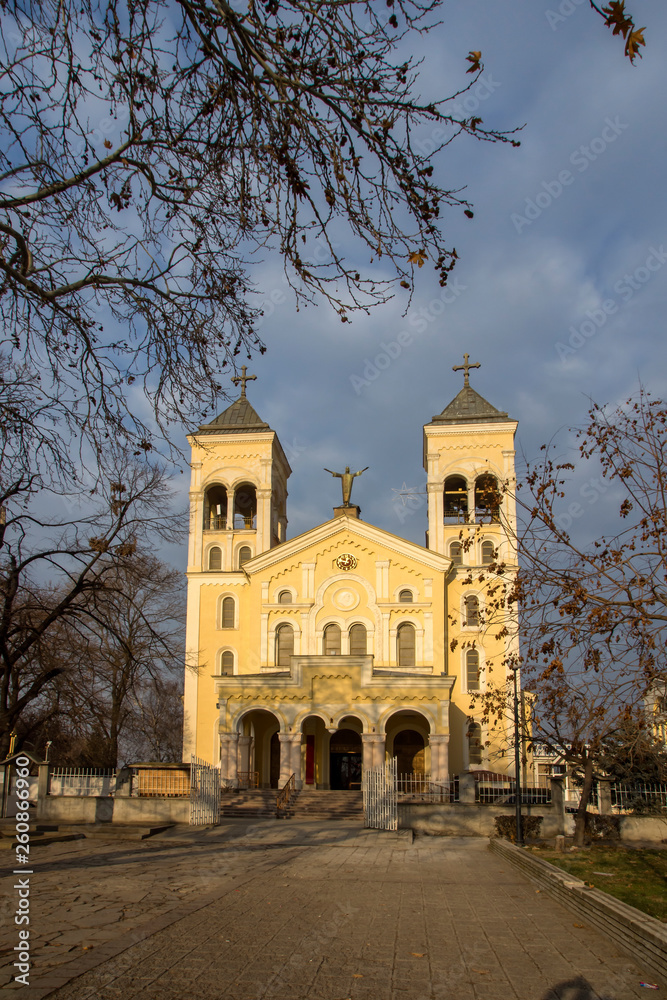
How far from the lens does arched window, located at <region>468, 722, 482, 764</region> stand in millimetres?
33188

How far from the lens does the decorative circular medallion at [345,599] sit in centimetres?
3478

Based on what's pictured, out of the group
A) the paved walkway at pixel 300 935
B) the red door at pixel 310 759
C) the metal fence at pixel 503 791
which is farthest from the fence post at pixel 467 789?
the red door at pixel 310 759

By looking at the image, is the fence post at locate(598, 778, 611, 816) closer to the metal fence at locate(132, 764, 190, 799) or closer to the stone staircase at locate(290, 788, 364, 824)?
the stone staircase at locate(290, 788, 364, 824)

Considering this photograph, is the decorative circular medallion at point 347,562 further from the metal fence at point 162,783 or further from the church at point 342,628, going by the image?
the metal fence at point 162,783

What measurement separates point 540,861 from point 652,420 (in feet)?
24.9

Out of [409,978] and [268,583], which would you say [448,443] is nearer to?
[268,583]

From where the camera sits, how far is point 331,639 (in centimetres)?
3475

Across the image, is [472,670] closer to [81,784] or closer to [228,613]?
[228,613]

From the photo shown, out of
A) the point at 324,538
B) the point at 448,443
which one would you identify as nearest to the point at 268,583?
the point at 324,538

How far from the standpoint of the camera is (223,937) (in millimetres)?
8172

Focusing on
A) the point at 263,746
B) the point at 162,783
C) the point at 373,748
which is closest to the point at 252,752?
the point at 263,746

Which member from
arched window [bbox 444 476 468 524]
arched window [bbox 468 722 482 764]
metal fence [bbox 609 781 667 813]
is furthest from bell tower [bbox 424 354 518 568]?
metal fence [bbox 609 781 667 813]

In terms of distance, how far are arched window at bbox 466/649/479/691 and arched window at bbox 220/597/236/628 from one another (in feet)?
33.1

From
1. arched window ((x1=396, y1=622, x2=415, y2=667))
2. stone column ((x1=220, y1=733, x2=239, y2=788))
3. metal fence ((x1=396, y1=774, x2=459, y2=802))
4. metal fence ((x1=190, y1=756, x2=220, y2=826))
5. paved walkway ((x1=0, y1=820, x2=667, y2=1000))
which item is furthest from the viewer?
arched window ((x1=396, y1=622, x2=415, y2=667))
